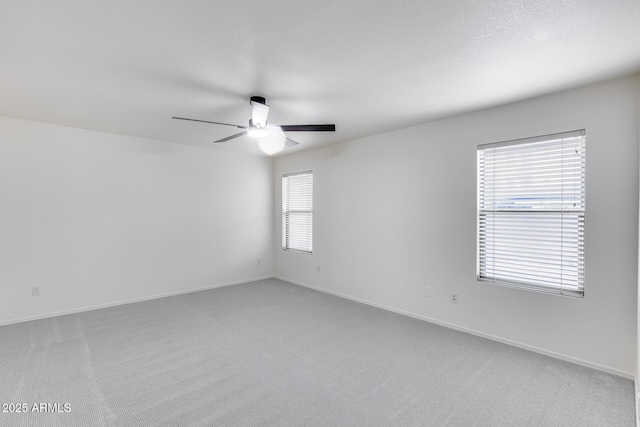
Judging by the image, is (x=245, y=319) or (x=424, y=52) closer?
(x=424, y=52)

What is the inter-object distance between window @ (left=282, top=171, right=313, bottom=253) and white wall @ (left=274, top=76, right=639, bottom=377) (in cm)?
21

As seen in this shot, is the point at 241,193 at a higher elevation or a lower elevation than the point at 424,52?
lower

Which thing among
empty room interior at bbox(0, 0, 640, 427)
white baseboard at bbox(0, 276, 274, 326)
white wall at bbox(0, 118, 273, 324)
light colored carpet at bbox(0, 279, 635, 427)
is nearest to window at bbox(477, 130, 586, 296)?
empty room interior at bbox(0, 0, 640, 427)

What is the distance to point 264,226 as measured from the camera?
614 cm

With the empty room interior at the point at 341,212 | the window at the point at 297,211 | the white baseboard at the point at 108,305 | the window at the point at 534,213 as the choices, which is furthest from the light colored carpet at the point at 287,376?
the window at the point at 297,211

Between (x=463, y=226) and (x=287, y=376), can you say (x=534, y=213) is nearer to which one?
(x=463, y=226)

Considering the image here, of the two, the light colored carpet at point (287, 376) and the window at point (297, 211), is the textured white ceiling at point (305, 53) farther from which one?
the light colored carpet at point (287, 376)

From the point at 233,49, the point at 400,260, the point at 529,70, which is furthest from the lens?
the point at 400,260

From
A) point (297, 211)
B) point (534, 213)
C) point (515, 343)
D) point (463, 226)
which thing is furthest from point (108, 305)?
point (534, 213)

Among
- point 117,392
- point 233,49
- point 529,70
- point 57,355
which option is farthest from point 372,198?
point 57,355

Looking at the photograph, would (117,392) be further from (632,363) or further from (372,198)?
(632,363)

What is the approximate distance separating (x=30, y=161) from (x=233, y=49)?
11.7ft

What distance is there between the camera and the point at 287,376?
2490 mm

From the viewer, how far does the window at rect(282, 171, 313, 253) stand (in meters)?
5.54
